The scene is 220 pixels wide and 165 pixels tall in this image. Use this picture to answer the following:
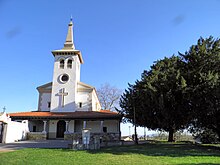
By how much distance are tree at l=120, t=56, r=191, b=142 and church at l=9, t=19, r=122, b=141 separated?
6651mm

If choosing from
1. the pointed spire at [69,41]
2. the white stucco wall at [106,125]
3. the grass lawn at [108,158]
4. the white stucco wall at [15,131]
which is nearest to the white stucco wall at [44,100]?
the white stucco wall at [15,131]

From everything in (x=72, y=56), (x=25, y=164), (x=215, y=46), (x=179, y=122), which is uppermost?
(x=72, y=56)

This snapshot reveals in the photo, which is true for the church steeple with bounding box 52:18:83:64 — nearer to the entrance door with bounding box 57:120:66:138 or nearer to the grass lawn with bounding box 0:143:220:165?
the entrance door with bounding box 57:120:66:138

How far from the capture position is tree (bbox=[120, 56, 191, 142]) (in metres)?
20.9

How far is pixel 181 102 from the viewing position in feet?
69.3

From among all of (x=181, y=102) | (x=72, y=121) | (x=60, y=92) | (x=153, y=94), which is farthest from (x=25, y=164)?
(x=60, y=92)

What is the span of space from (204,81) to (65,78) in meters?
21.5

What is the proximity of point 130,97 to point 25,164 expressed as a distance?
16512 mm

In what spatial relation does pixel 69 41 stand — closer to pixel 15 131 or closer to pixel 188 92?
pixel 15 131

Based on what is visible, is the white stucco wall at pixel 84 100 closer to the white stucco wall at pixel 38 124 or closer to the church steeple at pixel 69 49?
the white stucco wall at pixel 38 124

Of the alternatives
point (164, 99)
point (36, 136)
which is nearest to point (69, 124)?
point (36, 136)

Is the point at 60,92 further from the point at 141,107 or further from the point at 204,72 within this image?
the point at 204,72

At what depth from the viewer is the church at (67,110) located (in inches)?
1197

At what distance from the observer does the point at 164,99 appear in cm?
2117
